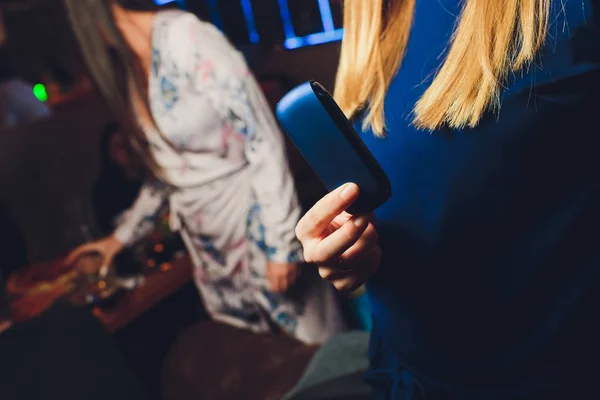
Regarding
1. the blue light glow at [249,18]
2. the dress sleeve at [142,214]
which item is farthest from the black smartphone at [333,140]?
the dress sleeve at [142,214]

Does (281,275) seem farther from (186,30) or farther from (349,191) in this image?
(349,191)

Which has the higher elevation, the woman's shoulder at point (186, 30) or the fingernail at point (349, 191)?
the woman's shoulder at point (186, 30)

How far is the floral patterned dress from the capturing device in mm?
1179

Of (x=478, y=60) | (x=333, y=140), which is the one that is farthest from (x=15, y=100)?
(x=478, y=60)

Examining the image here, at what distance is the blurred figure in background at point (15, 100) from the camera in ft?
5.90

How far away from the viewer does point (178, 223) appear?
57.4 inches

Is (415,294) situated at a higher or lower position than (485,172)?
lower

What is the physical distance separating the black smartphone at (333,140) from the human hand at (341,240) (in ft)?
0.07

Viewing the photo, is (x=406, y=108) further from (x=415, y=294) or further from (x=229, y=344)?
(x=229, y=344)

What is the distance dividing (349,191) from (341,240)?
0.07 meters

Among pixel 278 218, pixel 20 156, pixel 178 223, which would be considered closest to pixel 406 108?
pixel 278 218

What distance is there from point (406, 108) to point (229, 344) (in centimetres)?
109

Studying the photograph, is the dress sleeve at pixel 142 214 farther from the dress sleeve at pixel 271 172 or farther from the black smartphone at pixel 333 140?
the black smartphone at pixel 333 140

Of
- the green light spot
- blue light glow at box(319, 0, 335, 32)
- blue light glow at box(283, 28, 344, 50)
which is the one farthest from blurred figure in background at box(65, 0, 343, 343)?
the green light spot
